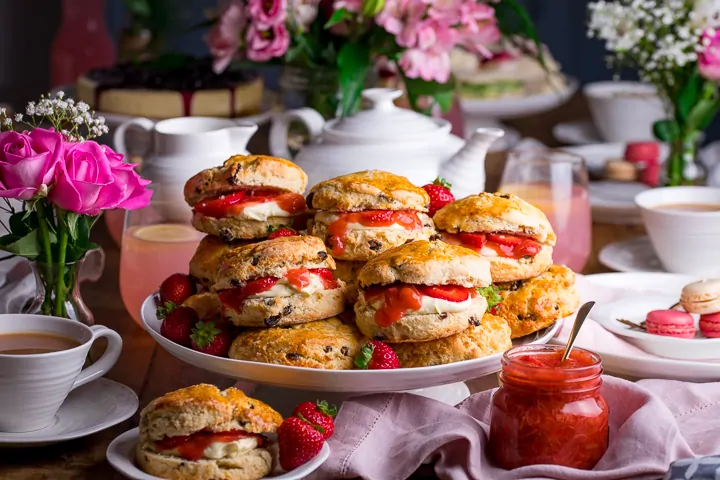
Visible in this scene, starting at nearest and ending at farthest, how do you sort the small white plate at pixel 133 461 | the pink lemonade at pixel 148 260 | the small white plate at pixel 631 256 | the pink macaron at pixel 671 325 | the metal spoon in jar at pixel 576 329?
the small white plate at pixel 133 461 < the metal spoon in jar at pixel 576 329 < the pink macaron at pixel 671 325 < the pink lemonade at pixel 148 260 < the small white plate at pixel 631 256

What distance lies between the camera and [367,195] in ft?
4.88

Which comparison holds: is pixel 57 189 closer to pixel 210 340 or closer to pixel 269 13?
pixel 210 340

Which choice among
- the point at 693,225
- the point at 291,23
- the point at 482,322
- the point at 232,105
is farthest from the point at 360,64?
the point at 482,322

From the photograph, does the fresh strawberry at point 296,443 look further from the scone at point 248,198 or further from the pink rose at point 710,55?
the pink rose at point 710,55

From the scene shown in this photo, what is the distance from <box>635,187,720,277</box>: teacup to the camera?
6.70 ft

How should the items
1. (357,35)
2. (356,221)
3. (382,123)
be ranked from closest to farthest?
(356,221) < (382,123) < (357,35)

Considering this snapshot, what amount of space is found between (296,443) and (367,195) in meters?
0.43

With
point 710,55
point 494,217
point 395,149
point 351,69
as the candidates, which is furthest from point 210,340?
point 710,55

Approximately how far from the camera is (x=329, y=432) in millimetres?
1235

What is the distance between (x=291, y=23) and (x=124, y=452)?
4.20 feet

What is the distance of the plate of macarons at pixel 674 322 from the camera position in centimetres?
155

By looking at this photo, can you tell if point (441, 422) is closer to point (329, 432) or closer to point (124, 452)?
point (329, 432)

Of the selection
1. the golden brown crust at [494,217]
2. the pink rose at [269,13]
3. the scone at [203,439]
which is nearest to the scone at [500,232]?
the golden brown crust at [494,217]

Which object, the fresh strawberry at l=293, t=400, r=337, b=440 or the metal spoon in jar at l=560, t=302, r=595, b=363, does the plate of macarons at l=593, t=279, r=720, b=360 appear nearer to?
the metal spoon in jar at l=560, t=302, r=595, b=363
